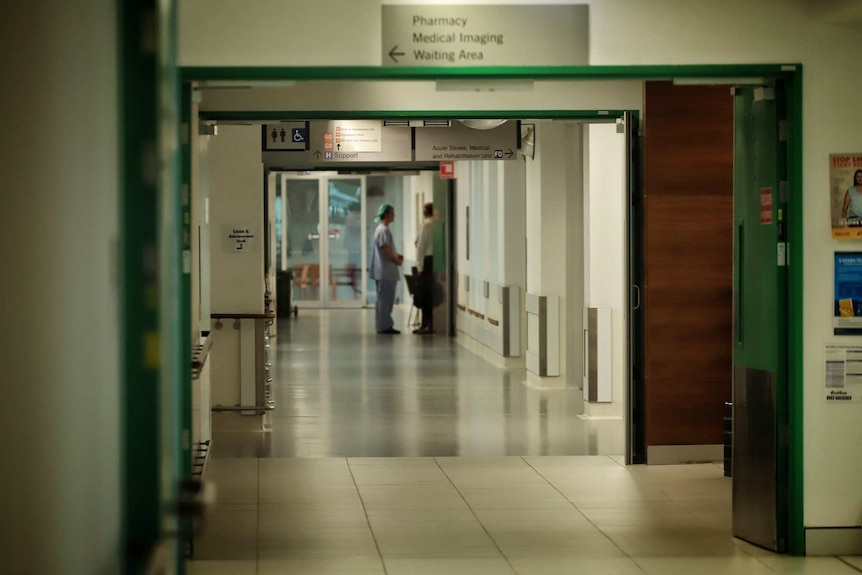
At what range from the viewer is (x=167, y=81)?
10.8 ft

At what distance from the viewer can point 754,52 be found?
20.6ft

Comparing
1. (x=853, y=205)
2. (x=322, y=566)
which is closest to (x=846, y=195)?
(x=853, y=205)

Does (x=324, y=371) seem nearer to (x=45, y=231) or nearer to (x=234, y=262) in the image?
(x=234, y=262)

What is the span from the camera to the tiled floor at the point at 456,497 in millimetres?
6281

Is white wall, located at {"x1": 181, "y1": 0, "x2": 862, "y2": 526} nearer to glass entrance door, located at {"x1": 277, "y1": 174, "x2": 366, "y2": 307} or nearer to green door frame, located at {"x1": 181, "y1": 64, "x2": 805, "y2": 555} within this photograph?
green door frame, located at {"x1": 181, "y1": 64, "x2": 805, "y2": 555}

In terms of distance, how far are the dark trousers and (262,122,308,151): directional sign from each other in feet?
26.3

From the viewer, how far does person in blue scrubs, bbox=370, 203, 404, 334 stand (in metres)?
20.3

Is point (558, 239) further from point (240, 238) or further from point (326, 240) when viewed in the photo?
point (326, 240)

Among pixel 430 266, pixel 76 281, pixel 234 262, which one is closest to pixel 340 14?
pixel 76 281

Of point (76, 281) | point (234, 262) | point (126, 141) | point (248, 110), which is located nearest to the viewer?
point (126, 141)

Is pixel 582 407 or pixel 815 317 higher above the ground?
pixel 815 317

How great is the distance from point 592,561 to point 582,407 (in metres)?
5.63

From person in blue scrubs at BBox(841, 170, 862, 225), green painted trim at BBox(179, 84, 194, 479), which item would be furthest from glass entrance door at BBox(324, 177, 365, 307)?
person in blue scrubs at BBox(841, 170, 862, 225)

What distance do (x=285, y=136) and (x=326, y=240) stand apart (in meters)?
15.6
